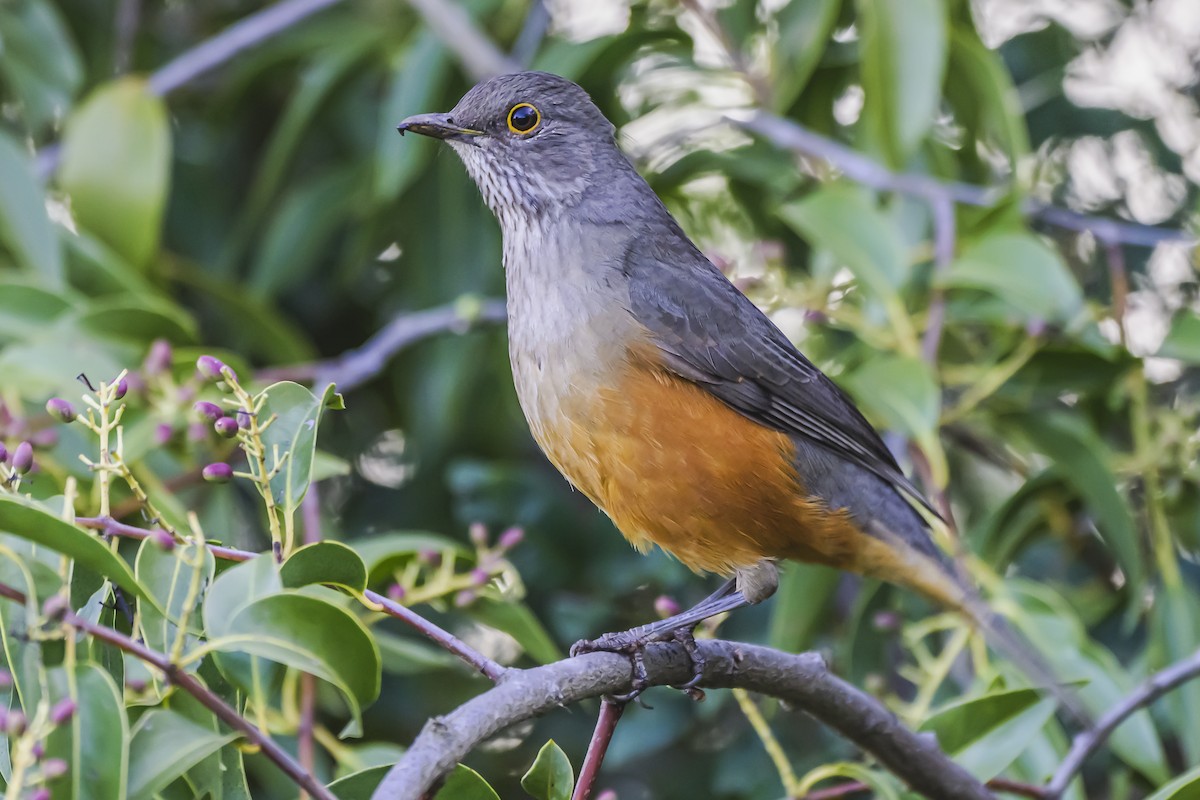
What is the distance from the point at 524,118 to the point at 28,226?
1.85 metres

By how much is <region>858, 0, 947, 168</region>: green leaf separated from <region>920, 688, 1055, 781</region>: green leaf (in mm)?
2165

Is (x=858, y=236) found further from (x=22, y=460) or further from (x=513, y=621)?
(x=22, y=460)

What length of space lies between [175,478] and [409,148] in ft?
4.90

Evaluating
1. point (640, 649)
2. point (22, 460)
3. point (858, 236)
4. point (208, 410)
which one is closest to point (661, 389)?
point (640, 649)

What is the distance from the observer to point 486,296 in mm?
5770

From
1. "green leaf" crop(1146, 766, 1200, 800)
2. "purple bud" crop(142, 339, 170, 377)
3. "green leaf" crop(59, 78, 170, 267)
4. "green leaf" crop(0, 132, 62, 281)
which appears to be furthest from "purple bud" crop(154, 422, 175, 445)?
"green leaf" crop(1146, 766, 1200, 800)

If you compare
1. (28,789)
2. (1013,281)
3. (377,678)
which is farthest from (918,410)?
(28,789)

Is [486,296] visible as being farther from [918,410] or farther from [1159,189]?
[1159,189]

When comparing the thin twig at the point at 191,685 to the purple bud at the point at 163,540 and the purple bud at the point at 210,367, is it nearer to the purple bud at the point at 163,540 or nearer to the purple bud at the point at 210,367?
the purple bud at the point at 163,540

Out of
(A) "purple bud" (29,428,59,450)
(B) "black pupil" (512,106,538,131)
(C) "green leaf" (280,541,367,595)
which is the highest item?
(B) "black pupil" (512,106,538,131)

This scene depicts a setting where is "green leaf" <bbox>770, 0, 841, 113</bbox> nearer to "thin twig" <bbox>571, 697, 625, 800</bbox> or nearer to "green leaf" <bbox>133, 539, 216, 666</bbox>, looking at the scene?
"thin twig" <bbox>571, 697, 625, 800</bbox>

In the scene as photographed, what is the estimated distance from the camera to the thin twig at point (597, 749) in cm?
232

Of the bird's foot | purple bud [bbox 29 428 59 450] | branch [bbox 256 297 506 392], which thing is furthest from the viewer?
branch [bbox 256 297 506 392]

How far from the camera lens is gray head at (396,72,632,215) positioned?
4.10m
